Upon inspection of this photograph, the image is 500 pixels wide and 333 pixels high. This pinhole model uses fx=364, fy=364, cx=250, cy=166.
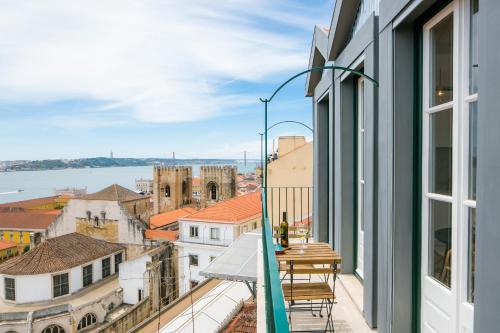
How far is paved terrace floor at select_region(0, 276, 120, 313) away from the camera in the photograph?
2611 cm

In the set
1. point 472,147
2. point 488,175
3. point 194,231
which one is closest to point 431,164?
point 472,147

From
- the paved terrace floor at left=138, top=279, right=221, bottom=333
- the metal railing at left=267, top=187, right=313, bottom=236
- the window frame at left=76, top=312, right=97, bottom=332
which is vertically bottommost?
the window frame at left=76, top=312, right=97, bottom=332

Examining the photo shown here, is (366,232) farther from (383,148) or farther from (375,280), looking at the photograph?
(383,148)

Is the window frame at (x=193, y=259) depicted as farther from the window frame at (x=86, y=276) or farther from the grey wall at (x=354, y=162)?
the grey wall at (x=354, y=162)

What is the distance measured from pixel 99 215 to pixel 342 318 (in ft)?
128

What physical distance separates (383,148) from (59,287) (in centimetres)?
3059

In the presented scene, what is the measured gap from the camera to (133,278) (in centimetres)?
2827

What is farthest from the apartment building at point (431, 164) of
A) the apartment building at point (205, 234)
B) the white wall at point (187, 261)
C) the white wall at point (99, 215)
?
the white wall at point (99, 215)

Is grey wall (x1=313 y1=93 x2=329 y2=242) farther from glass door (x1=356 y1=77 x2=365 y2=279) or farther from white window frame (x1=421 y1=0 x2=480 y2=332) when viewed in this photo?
white window frame (x1=421 y1=0 x2=480 y2=332)

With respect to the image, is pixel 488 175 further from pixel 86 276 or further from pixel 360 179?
pixel 86 276

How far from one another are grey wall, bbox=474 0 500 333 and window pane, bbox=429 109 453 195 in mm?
854

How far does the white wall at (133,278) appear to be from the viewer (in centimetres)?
2739

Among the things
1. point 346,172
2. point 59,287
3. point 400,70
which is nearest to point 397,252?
point 400,70

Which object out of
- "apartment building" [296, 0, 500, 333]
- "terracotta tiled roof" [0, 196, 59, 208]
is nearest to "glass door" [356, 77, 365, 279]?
"apartment building" [296, 0, 500, 333]
